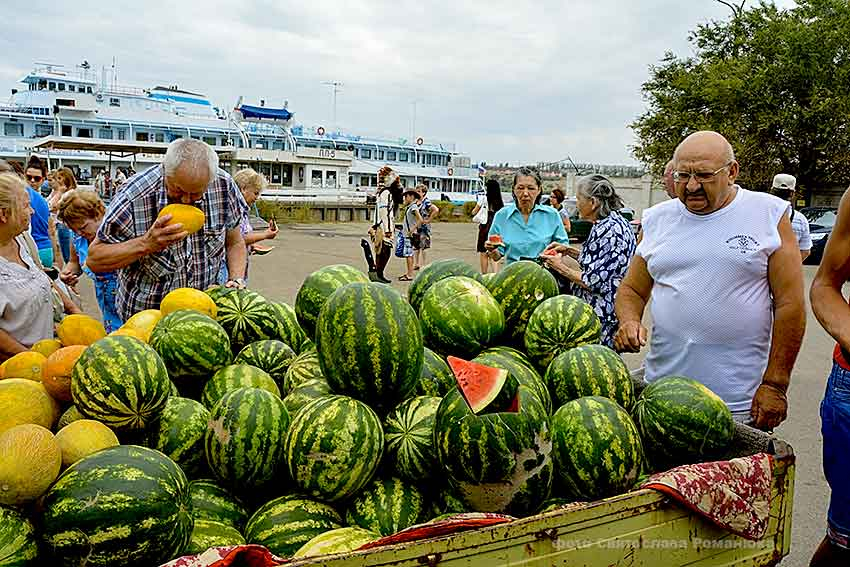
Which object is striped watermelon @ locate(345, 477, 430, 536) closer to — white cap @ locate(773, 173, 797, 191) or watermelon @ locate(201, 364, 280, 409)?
watermelon @ locate(201, 364, 280, 409)

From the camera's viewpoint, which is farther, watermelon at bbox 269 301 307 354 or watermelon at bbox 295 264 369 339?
watermelon at bbox 269 301 307 354

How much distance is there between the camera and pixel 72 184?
993 cm

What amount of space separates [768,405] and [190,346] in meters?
2.43

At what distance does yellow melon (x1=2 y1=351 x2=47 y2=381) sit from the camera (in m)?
2.33

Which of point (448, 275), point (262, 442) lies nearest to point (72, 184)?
point (448, 275)

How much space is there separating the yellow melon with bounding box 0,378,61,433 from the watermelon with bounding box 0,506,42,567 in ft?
1.32

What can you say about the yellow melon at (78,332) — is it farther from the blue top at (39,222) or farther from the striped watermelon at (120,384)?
the blue top at (39,222)

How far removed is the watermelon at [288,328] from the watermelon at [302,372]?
39 cm

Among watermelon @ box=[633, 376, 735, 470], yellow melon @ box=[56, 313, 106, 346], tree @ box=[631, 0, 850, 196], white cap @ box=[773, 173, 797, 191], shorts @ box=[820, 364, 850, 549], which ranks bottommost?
shorts @ box=[820, 364, 850, 549]

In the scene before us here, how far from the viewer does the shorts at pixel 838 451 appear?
2.68 meters

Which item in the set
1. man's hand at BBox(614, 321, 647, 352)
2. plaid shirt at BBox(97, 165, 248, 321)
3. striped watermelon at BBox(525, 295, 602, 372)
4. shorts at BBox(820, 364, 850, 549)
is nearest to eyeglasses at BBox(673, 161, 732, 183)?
man's hand at BBox(614, 321, 647, 352)

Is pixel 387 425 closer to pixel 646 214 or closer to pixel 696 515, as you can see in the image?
pixel 696 515

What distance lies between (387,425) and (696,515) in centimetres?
94

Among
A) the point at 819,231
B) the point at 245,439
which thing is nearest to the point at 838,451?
the point at 245,439
